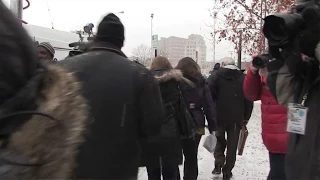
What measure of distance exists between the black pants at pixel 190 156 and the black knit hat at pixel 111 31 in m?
2.66

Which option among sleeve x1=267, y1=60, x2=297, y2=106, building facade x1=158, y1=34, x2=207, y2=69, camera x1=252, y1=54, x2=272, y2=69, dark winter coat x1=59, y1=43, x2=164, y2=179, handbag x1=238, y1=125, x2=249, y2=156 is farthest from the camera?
building facade x1=158, y1=34, x2=207, y2=69

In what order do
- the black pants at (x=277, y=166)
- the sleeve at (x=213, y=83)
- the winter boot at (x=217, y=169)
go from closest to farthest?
the black pants at (x=277, y=166)
the sleeve at (x=213, y=83)
the winter boot at (x=217, y=169)

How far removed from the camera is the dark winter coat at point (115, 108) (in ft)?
8.30

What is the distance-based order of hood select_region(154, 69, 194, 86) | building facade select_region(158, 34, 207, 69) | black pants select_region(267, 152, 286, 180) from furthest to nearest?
building facade select_region(158, 34, 207, 69) < hood select_region(154, 69, 194, 86) < black pants select_region(267, 152, 286, 180)

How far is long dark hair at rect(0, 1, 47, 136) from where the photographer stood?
135 cm

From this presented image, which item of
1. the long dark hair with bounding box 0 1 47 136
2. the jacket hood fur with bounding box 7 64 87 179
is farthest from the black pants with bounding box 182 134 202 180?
the long dark hair with bounding box 0 1 47 136

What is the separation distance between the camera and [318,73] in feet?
7.03

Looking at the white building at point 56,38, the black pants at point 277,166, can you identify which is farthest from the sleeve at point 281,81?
the white building at point 56,38

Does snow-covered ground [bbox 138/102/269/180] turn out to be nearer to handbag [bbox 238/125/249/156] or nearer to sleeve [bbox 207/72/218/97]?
handbag [bbox 238/125/249/156]

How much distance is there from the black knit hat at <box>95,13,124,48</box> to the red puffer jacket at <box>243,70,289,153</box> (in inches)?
52.5

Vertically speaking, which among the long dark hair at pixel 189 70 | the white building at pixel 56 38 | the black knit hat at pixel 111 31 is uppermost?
the white building at pixel 56 38

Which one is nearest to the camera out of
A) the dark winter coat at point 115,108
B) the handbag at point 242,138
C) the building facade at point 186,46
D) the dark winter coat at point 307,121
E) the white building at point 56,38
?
the dark winter coat at point 307,121

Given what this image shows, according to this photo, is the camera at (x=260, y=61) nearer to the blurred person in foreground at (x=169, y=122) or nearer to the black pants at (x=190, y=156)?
the blurred person in foreground at (x=169, y=122)

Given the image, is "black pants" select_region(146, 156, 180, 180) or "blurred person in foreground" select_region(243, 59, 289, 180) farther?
"black pants" select_region(146, 156, 180, 180)
